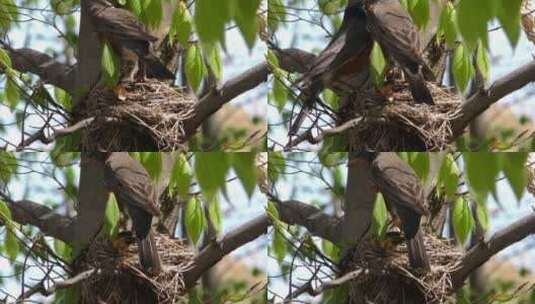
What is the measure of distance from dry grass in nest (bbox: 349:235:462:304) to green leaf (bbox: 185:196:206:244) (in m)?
0.48

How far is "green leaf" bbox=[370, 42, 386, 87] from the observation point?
10.4ft

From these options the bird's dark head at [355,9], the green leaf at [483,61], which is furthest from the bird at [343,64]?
the green leaf at [483,61]

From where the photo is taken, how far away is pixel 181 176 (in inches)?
130

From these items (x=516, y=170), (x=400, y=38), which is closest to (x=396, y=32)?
(x=400, y=38)

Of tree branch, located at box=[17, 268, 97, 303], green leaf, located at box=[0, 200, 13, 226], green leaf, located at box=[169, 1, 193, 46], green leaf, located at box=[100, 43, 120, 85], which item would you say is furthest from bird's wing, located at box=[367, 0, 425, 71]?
green leaf, located at box=[0, 200, 13, 226]

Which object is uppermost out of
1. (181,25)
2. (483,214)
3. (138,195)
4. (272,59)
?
→ (181,25)

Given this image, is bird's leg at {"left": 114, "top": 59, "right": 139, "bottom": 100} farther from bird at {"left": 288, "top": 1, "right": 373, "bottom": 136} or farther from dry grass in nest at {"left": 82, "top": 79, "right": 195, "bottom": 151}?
bird at {"left": 288, "top": 1, "right": 373, "bottom": 136}

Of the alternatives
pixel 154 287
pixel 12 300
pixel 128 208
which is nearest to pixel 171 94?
pixel 128 208

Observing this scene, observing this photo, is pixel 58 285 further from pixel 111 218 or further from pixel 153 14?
pixel 153 14

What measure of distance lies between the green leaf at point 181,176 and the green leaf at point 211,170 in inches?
1.2

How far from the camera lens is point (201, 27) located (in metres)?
3.30

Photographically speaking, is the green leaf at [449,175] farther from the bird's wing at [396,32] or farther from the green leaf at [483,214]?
the bird's wing at [396,32]

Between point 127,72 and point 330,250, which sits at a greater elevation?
point 127,72

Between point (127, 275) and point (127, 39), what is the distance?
725 mm
